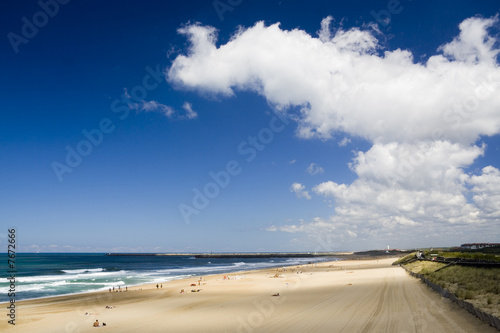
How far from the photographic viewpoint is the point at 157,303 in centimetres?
2806

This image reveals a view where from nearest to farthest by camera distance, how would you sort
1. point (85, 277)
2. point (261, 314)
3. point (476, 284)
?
point (261, 314) < point (476, 284) < point (85, 277)

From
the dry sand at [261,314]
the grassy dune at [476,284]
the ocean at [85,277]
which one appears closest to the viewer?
the dry sand at [261,314]

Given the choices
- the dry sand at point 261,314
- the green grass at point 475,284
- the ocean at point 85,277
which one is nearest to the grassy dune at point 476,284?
the green grass at point 475,284

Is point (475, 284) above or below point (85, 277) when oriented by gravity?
above

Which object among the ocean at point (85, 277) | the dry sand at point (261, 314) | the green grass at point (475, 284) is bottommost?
the ocean at point (85, 277)

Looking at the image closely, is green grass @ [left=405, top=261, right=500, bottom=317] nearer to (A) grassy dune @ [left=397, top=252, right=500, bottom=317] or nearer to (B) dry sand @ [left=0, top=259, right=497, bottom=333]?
(A) grassy dune @ [left=397, top=252, right=500, bottom=317]

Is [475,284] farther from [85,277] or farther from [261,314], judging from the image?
[85,277]

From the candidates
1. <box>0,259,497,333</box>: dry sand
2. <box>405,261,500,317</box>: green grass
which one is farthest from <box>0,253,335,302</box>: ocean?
<box>405,261,500,317</box>: green grass

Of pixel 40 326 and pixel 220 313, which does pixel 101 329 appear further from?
pixel 220 313

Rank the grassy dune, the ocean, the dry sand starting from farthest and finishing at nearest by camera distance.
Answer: the ocean, the grassy dune, the dry sand

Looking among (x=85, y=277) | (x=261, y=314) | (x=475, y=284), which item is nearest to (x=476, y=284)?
(x=475, y=284)

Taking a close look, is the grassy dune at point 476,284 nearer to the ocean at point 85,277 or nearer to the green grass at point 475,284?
the green grass at point 475,284

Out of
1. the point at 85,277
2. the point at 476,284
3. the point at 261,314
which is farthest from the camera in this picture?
the point at 85,277

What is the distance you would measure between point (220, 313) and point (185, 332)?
5.18 meters
